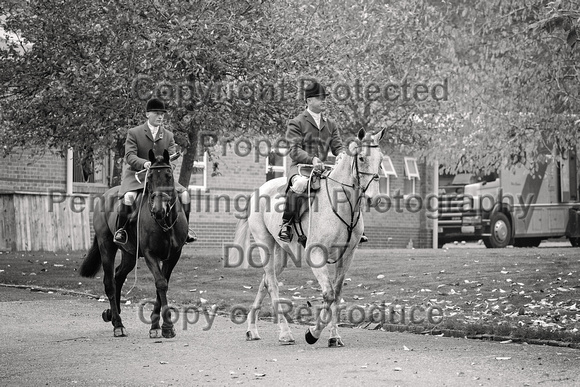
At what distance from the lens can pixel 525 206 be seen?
113 feet

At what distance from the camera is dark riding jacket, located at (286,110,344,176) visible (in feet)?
39.9

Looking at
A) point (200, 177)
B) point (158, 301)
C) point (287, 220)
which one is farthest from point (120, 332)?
point (200, 177)

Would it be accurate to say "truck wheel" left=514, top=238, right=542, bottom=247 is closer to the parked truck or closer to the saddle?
the parked truck

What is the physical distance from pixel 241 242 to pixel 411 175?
29.1 metres

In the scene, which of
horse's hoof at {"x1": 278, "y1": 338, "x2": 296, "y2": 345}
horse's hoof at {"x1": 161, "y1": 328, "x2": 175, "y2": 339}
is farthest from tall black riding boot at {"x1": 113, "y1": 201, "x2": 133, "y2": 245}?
horse's hoof at {"x1": 278, "y1": 338, "x2": 296, "y2": 345}

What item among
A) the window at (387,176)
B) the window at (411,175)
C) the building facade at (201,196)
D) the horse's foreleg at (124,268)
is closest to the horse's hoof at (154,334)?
the horse's foreleg at (124,268)

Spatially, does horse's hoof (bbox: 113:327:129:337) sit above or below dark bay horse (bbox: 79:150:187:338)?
below

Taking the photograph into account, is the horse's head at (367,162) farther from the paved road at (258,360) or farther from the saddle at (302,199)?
the paved road at (258,360)

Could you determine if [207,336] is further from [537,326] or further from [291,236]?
[537,326]

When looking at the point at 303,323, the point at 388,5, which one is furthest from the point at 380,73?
the point at 303,323

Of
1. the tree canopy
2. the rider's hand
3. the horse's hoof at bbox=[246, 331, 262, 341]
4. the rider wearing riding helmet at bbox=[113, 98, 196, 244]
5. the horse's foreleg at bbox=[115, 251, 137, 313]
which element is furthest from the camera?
the tree canopy

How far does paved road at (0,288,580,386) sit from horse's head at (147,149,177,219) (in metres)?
1.67

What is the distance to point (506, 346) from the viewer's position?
11.3m

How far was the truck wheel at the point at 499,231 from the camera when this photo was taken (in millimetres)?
33969
